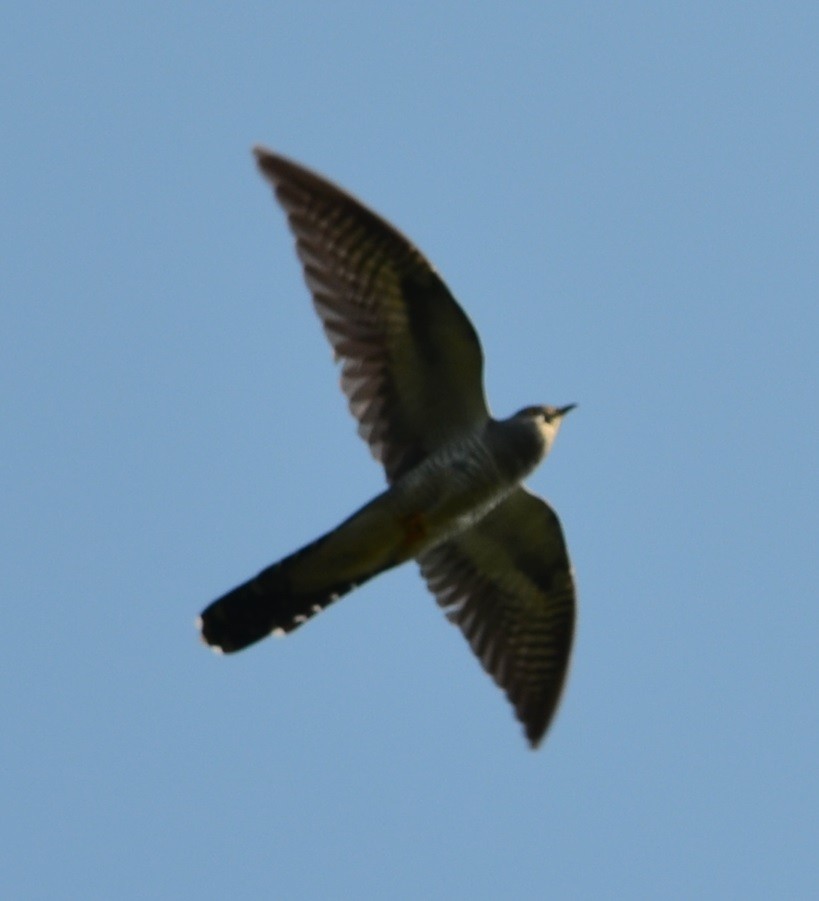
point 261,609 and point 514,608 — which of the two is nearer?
point 261,609

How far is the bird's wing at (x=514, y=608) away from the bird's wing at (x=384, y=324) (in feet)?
3.14

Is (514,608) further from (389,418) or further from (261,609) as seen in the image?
(261,609)

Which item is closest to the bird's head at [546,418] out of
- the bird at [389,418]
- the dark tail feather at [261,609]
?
the bird at [389,418]

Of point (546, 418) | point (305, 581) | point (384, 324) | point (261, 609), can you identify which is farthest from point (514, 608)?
point (384, 324)

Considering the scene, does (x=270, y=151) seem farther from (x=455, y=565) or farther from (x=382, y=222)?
(x=455, y=565)

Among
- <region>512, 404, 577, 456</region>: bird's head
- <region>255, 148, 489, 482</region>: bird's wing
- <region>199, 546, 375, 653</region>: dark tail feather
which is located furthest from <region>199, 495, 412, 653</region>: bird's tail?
<region>512, 404, 577, 456</region>: bird's head

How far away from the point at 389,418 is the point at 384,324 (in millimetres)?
587

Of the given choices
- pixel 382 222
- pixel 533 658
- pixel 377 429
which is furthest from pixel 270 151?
pixel 533 658

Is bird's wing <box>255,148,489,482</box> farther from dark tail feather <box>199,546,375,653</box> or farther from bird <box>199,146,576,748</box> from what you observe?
dark tail feather <box>199,546,375,653</box>

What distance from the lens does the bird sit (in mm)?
11852

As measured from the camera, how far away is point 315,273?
12062 mm

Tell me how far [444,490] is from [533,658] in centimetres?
179

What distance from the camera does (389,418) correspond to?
40.3 feet

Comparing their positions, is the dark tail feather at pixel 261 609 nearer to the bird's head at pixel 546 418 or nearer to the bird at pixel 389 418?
the bird at pixel 389 418
